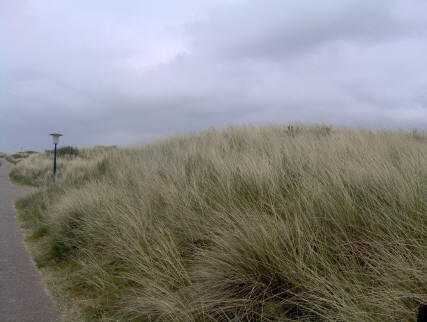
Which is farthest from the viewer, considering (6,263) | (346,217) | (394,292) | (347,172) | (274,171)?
(6,263)

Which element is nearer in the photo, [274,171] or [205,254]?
[205,254]

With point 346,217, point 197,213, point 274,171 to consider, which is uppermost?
point 274,171

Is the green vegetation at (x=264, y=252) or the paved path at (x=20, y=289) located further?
the paved path at (x=20, y=289)

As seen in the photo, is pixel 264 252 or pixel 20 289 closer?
pixel 264 252

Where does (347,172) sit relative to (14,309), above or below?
above

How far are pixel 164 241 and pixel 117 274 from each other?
0.79 meters

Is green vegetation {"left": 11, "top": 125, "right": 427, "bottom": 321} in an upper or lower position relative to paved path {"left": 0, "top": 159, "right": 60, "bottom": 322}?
upper

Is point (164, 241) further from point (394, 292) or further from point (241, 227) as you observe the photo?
point (394, 292)

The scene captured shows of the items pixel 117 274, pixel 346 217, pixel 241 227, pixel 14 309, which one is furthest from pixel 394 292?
pixel 14 309

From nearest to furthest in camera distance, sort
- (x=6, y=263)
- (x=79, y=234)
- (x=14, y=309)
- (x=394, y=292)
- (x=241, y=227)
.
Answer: (x=394, y=292), (x=241, y=227), (x=14, y=309), (x=6, y=263), (x=79, y=234)

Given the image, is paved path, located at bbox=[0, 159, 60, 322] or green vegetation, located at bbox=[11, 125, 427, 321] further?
paved path, located at bbox=[0, 159, 60, 322]

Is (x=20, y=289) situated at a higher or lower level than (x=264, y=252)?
lower

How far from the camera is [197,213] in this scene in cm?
375

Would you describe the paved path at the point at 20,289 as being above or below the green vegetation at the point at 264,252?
below
